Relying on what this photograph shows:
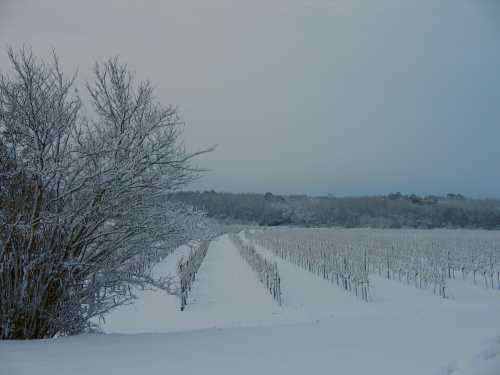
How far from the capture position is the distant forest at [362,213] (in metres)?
90.3

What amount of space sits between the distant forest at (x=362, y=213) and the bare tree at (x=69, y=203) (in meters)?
77.0

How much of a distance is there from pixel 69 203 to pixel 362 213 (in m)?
106

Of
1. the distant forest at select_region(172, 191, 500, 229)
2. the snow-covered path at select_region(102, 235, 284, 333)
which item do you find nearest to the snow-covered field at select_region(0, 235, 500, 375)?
the snow-covered path at select_region(102, 235, 284, 333)

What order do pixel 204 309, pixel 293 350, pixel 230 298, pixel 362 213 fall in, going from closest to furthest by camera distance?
pixel 293 350, pixel 204 309, pixel 230 298, pixel 362 213

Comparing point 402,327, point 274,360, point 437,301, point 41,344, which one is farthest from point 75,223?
point 437,301

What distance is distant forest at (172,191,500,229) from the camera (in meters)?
90.3

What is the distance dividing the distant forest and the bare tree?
77.0 m

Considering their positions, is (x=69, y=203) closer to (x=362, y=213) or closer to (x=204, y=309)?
(x=204, y=309)

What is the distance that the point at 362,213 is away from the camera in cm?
10681

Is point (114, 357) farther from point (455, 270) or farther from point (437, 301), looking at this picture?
point (455, 270)

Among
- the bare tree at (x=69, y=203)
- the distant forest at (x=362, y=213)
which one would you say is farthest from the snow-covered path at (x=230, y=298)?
the distant forest at (x=362, y=213)

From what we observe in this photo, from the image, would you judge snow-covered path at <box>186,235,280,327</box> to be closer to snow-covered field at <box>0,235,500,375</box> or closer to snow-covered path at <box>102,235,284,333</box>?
snow-covered path at <box>102,235,284,333</box>

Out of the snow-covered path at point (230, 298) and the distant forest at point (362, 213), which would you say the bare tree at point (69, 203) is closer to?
the snow-covered path at point (230, 298)

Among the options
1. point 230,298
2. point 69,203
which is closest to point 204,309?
point 230,298
